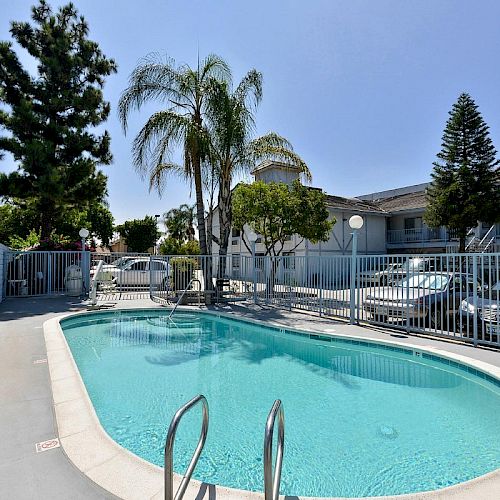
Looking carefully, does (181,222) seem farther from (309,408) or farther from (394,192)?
(309,408)

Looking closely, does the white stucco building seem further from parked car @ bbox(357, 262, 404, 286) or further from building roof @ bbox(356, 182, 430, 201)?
parked car @ bbox(357, 262, 404, 286)

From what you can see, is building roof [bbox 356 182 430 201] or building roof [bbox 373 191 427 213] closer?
building roof [bbox 373 191 427 213]

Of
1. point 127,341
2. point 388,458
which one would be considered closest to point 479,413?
point 388,458

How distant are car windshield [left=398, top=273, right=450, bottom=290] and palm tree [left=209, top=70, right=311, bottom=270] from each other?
26.4ft

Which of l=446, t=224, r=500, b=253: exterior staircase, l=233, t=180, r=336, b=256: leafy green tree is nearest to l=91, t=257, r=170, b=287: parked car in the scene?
l=233, t=180, r=336, b=256: leafy green tree

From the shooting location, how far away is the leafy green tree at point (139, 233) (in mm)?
39875

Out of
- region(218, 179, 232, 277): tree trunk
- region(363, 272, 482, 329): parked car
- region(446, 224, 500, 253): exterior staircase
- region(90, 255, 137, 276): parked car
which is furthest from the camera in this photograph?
region(446, 224, 500, 253): exterior staircase

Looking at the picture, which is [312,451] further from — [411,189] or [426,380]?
[411,189]

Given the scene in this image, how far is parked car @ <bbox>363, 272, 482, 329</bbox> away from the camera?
7.58 meters

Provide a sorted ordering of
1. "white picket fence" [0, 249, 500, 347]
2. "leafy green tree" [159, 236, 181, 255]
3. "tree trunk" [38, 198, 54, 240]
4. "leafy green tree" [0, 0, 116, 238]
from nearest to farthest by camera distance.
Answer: "white picket fence" [0, 249, 500, 347], "leafy green tree" [0, 0, 116, 238], "tree trunk" [38, 198, 54, 240], "leafy green tree" [159, 236, 181, 255]

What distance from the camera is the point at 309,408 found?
4.86m

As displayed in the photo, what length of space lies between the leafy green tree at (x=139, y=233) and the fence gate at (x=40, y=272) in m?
24.4

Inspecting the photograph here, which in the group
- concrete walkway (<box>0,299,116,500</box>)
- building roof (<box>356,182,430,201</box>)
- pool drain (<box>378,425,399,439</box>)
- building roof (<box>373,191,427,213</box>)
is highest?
building roof (<box>356,182,430,201</box>)

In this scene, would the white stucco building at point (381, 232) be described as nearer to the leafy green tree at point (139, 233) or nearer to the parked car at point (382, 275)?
the parked car at point (382, 275)
